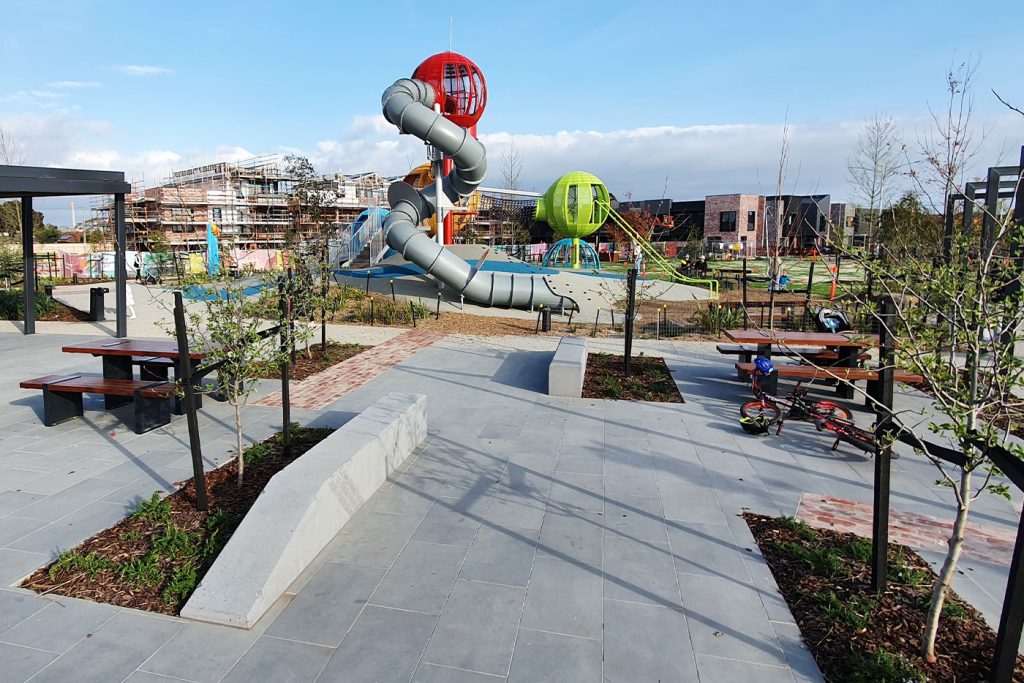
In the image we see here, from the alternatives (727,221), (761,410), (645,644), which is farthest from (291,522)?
(727,221)

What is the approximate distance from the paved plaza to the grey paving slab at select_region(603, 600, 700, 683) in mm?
13

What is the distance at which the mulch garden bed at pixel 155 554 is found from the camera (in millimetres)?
4031

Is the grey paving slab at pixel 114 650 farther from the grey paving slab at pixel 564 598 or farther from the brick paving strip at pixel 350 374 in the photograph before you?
the brick paving strip at pixel 350 374

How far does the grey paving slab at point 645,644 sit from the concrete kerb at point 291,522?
Result: 2120 millimetres

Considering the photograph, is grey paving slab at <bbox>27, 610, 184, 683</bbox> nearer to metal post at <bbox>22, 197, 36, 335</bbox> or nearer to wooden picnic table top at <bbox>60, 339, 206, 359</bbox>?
wooden picnic table top at <bbox>60, 339, 206, 359</bbox>

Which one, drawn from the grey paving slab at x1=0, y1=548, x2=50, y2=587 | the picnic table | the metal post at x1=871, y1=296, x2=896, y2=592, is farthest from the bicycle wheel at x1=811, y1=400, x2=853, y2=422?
the grey paving slab at x1=0, y1=548, x2=50, y2=587

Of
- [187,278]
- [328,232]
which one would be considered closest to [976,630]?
[187,278]

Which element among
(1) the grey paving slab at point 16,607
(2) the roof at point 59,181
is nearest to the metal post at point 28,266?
(2) the roof at point 59,181

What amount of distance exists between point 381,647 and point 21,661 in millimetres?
1943

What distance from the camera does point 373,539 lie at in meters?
4.82

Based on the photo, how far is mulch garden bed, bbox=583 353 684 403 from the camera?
9.34 metres

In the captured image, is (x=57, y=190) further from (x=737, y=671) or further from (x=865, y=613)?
(x=865, y=613)

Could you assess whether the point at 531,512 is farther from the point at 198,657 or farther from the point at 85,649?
the point at 85,649

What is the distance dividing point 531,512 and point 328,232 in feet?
58.0
